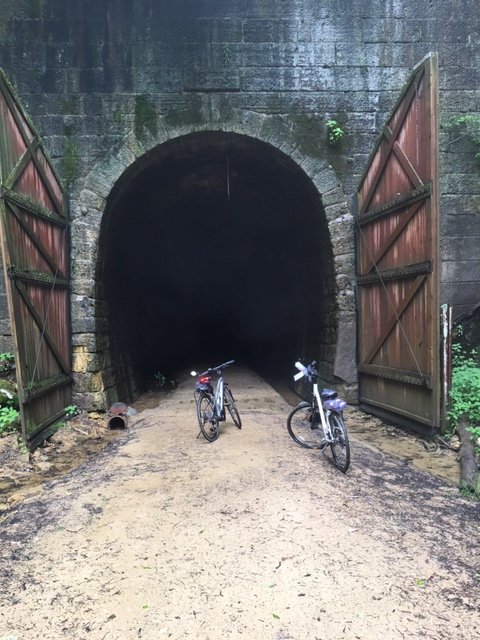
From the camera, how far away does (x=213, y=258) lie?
1557 centimetres

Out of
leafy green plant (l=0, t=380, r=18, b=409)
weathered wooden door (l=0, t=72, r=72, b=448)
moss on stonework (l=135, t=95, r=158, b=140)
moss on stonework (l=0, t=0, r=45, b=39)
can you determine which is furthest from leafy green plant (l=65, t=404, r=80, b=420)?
moss on stonework (l=0, t=0, r=45, b=39)

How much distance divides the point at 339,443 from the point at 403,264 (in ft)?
8.18

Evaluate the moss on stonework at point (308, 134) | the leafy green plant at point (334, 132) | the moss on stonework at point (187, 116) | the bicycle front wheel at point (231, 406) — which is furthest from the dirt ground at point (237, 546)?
the moss on stonework at point (187, 116)

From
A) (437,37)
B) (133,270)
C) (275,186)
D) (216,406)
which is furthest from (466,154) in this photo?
(133,270)

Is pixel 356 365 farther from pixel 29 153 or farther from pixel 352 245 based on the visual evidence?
pixel 29 153

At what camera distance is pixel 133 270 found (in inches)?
399

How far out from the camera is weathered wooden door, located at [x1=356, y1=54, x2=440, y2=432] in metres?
5.18

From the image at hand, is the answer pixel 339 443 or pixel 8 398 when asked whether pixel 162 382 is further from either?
pixel 339 443

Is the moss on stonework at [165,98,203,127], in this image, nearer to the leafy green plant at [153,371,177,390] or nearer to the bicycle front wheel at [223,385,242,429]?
the bicycle front wheel at [223,385,242,429]

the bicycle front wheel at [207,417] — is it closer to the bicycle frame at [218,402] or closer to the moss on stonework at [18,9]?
the bicycle frame at [218,402]

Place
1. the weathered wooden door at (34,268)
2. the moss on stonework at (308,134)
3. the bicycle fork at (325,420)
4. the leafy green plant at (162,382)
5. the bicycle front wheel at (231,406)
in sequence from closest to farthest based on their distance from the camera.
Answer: the bicycle fork at (325,420) → the weathered wooden door at (34,268) → the bicycle front wheel at (231,406) → the moss on stonework at (308,134) → the leafy green plant at (162,382)

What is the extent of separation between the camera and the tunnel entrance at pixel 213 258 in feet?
24.4

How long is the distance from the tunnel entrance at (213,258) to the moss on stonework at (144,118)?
0.28 metres

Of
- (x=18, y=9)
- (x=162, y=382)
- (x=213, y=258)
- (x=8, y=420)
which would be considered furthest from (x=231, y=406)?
(x=213, y=258)
